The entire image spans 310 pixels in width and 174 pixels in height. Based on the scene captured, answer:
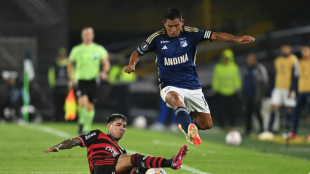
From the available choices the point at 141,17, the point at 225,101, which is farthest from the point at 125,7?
the point at 225,101

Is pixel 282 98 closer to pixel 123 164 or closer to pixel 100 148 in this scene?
pixel 100 148

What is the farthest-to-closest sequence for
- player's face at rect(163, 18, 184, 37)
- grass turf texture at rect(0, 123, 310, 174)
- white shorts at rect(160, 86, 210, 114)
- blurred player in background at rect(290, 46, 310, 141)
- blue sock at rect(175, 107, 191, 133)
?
blurred player in background at rect(290, 46, 310, 141), grass turf texture at rect(0, 123, 310, 174), white shorts at rect(160, 86, 210, 114), player's face at rect(163, 18, 184, 37), blue sock at rect(175, 107, 191, 133)

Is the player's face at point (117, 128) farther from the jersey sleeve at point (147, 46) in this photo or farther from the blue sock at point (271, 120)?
the blue sock at point (271, 120)

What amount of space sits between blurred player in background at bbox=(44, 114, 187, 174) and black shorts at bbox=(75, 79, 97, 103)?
9351 millimetres

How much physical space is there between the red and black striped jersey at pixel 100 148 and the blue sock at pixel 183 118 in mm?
1309

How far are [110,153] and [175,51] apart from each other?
260 cm

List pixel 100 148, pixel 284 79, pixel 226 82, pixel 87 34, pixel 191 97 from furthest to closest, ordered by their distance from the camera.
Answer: pixel 226 82 < pixel 284 79 < pixel 87 34 < pixel 191 97 < pixel 100 148

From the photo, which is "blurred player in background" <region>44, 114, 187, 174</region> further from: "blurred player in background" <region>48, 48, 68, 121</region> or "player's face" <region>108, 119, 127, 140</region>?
"blurred player in background" <region>48, 48, 68, 121</region>

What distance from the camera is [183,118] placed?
1005 centimetres

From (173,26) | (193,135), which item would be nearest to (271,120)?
(173,26)

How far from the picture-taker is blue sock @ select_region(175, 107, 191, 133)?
9902mm

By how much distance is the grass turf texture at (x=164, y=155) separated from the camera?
37.1ft

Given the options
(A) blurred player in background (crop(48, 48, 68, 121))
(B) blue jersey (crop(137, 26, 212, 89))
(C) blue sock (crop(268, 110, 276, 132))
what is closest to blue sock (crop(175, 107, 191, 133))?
(B) blue jersey (crop(137, 26, 212, 89))

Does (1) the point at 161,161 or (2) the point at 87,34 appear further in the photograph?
(2) the point at 87,34
